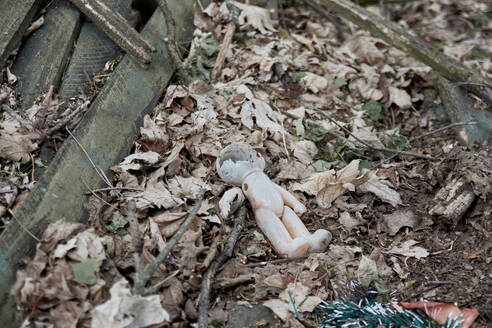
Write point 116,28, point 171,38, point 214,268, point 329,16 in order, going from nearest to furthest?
point 214,268, point 116,28, point 171,38, point 329,16

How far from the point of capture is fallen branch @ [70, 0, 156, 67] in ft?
12.1

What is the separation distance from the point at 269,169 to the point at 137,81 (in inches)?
53.3

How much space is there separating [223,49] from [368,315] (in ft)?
9.49

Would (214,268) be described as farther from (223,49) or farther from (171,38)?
(223,49)

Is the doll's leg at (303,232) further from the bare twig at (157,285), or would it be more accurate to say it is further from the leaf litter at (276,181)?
the bare twig at (157,285)

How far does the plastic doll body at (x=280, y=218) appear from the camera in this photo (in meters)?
3.11

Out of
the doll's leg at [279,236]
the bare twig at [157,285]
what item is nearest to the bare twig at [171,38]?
the doll's leg at [279,236]

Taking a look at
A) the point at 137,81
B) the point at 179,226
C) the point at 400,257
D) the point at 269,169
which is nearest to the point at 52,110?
the point at 137,81

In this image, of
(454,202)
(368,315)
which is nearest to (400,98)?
(454,202)

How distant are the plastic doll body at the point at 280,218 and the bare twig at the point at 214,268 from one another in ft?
0.46

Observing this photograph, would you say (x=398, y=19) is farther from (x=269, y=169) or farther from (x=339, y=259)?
(x=339, y=259)

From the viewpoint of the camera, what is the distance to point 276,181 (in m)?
3.71

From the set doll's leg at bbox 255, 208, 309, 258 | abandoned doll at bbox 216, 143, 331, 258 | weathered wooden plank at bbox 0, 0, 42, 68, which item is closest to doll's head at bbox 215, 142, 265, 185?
abandoned doll at bbox 216, 143, 331, 258

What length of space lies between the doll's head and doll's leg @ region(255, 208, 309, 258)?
31 cm
